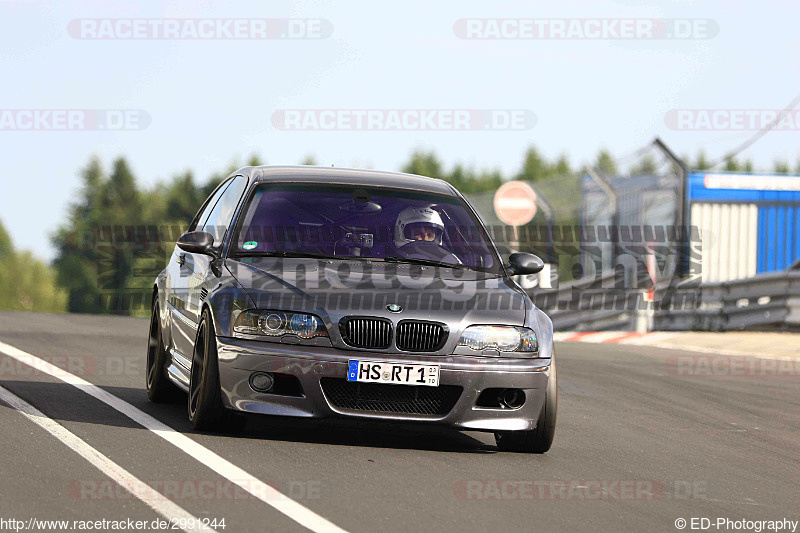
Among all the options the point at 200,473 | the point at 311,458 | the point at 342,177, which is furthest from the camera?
the point at 342,177

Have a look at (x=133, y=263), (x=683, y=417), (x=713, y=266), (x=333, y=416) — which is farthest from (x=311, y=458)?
(x=133, y=263)

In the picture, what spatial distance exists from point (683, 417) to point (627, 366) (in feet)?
15.0

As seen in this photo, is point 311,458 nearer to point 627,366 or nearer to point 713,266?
point 627,366

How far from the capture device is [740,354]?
17.2 meters

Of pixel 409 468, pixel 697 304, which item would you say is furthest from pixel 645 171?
pixel 409 468

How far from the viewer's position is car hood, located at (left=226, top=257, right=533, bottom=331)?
7.02 metres

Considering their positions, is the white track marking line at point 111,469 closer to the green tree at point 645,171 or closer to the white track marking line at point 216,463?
the white track marking line at point 216,463

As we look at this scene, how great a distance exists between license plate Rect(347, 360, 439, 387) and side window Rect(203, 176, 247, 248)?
163cm

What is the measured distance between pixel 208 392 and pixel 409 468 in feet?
4.06

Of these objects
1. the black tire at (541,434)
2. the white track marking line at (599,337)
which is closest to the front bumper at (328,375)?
the black tire at (541,434)

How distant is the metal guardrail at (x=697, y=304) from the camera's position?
800 inches

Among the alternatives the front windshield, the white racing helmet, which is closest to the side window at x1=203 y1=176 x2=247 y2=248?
the front windshield

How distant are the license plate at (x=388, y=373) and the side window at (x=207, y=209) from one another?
2742 millimetres

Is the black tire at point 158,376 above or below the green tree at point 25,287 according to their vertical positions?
above
